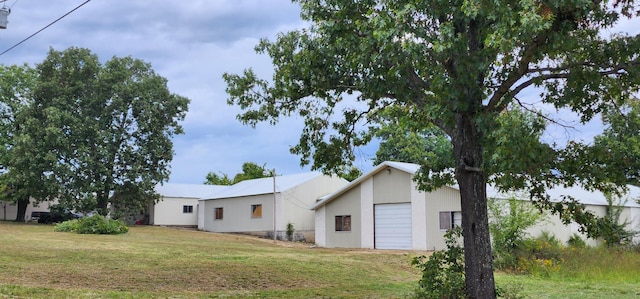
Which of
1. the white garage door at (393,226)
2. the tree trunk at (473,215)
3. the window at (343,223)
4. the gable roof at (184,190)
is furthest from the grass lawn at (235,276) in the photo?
the gable roof at (184,190)

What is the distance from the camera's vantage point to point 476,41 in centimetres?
916

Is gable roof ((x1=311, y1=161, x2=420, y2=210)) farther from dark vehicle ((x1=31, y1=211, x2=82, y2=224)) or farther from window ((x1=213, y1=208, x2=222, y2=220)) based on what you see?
dark vehicle ((x1=31, y1=211, x2=82, y2=224))

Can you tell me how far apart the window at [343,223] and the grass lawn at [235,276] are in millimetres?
10566

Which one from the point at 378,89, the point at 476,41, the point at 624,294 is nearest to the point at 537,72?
the point at 476,41

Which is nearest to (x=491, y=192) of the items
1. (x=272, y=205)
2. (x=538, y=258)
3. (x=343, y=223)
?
(x=538, y=258)

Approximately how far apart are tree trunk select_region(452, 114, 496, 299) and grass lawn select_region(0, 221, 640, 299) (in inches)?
96.9

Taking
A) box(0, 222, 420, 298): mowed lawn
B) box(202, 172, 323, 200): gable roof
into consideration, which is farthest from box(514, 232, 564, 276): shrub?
box(202, 172, 323, 200): gable roof

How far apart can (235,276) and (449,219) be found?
14382mm

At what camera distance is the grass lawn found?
11.9 metres

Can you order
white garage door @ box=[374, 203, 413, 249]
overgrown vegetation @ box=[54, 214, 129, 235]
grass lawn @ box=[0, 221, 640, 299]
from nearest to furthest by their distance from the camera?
grass lawn @ box=[0, 221, 640, 299]
white garage door @ box=[374, 203, 413, 249]
overgrown vegetation @ box=[54, 214, 129, 235]

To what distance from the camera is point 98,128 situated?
4172cm

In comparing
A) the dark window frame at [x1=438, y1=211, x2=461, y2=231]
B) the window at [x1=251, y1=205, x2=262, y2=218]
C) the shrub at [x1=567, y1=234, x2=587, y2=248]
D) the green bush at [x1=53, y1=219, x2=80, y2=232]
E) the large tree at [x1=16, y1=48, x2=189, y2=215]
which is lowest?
the shrub at [x1=567, y1=234, x2=587, y2=248]

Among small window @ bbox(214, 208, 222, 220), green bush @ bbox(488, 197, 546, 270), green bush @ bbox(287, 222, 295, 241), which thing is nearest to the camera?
green bush @ bbox(488, 197, 546, 270)

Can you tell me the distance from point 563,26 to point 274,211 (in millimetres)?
30827
